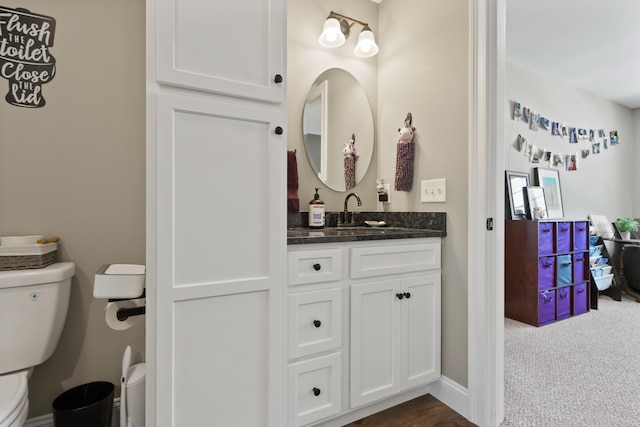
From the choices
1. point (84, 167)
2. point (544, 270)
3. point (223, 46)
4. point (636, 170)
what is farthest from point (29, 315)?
point (636, 170)

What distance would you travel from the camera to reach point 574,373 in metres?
1.99

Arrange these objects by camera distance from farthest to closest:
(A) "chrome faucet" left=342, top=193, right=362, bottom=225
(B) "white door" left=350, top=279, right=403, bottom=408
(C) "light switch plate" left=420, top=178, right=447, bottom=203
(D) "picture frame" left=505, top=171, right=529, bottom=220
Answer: (D) "picture frame" left=505, top=171, right=529, bottom=220 → (A) "chrome faucet" left=342, top=193, right=362, bottom=225 → (C) "light switch plate" left=420, top=178, right=447, bottom=203 → (B) "white door" left=350, top=279, right=403, bottom=408

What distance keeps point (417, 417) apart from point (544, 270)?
2.15 metres

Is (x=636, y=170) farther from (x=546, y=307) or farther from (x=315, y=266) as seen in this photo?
(x=315, y=266)

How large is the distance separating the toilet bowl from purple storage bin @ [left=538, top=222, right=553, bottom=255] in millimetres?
3474

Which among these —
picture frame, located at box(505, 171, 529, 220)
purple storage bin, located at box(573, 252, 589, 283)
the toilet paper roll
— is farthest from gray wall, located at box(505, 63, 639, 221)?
the toilet paper roll

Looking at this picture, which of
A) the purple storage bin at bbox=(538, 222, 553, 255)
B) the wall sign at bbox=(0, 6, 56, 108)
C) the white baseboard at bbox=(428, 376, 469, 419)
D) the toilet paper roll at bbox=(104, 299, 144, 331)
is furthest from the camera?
the purple storage bin at bbox=(538, 222, 553, 255)

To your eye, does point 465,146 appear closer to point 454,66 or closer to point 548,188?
point 454,66

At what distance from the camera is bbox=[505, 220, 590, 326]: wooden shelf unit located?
2.84m

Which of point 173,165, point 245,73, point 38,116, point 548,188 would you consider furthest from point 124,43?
point 548,188

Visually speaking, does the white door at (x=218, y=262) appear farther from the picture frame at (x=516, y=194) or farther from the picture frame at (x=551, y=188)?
the picture frame at (x=551, y=188)

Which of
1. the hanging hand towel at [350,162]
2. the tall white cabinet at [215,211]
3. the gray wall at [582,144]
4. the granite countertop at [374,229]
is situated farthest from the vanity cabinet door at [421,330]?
the gray wall at [582,144]

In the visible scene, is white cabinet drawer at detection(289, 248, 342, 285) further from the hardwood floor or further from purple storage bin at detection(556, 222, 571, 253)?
purple storage bin at detection(556, 222, 571, 253)

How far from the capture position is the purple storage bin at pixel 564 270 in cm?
301
